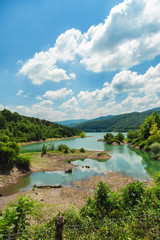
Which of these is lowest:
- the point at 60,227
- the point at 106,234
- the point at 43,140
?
the point at 43,140

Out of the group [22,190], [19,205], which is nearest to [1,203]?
[22,190]

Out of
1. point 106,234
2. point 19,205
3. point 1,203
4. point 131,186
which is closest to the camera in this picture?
point 106,234

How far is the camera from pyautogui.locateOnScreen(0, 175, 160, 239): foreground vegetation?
5.21 metres

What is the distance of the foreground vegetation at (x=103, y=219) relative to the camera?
521 centimetres

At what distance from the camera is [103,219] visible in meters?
6.53

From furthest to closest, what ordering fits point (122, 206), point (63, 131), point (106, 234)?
1. point (63, 131)
2. point (122, 206)
3. point (106, 234)

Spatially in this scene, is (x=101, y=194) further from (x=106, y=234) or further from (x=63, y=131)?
(x=63, y=131)

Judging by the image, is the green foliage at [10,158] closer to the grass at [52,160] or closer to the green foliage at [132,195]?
the grass at [52,160]

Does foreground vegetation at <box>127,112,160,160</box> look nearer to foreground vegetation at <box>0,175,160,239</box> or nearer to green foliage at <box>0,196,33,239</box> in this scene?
foreground vegetation at <box>0,175,160,239</box>

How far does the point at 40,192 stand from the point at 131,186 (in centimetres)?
1303

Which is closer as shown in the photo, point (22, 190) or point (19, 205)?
point (19, 205)

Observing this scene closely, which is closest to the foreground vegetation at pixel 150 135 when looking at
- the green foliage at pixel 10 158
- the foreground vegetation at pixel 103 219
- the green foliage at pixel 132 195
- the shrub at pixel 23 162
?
the green foliage at pixel 132 195

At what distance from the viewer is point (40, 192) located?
53.8 ft

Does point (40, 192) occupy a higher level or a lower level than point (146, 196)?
lower
